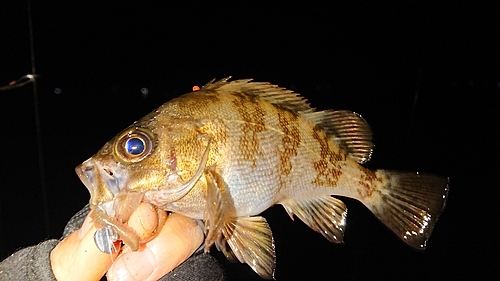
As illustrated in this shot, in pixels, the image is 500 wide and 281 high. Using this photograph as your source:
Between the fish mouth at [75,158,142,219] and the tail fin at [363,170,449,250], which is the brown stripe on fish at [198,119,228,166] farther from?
the tail fin at [363,170,449,250]

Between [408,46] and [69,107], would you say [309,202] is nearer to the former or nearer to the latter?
[69,107]

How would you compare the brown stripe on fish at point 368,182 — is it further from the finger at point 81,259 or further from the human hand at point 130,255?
the finger at point 81,259

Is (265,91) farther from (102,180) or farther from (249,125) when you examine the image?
(102,180)

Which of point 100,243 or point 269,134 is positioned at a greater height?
point 269,134

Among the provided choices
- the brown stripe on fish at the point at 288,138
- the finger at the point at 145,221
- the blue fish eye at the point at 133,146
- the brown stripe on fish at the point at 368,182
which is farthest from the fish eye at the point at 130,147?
the brown stripe on fish at the point at 368,182

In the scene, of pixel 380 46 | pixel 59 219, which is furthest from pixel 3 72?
pixel 380 46

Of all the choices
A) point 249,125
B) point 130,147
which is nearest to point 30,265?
point 130,147
